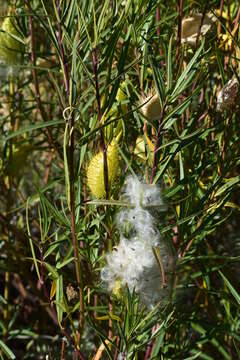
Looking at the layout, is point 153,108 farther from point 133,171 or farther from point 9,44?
point 9,44

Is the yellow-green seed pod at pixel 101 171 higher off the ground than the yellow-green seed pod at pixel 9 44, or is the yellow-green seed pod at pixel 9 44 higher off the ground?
the yellow-green seed pod at pixel 9 44

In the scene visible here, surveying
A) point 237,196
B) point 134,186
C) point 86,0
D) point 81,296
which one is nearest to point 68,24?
point 86,0

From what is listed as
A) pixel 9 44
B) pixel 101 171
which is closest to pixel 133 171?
pixel 101 171

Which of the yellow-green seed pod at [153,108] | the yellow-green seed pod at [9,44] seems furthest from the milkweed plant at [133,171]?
the yellow-green seed pod at [9,44]

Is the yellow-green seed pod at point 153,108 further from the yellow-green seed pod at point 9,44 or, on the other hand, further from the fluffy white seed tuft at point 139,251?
the yellow-green seed pod at point 9,44

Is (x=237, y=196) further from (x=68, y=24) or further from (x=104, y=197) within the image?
(x=68, y=24)

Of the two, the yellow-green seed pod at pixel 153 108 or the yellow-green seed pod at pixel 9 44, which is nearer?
the yellow-green seed pod at pixel 153 108

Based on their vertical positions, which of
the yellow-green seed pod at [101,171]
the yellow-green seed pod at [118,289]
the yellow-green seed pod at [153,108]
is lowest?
the yellow-green seed pod at [118,289]
